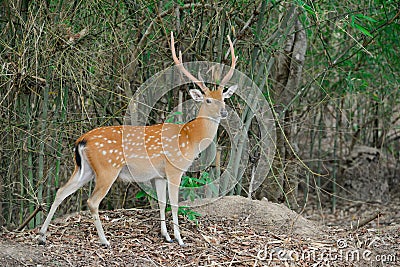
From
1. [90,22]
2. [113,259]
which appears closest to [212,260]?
[113,259]

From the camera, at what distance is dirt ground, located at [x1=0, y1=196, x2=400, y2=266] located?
14.0ft

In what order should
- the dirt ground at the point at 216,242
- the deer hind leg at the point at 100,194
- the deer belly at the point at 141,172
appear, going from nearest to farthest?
the dirt ground at the point at 216,242, the deer hind leg at the point at 100,194, the deer belly at the point at 141,172

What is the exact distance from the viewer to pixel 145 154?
15.1 feet

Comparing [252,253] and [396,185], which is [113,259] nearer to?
[252,253]

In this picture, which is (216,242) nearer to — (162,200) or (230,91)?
(162,200)

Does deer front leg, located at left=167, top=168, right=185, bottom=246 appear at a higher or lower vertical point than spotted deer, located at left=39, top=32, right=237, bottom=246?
lower

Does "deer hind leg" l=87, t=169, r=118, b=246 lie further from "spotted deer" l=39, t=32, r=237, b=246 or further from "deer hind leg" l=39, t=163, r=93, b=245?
"deer hind leg" l=39, t=163, r=93, b=245

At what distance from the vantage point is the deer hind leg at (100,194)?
439 cm

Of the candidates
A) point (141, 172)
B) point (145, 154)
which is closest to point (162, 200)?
point (141, 172)

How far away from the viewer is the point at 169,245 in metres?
4.52

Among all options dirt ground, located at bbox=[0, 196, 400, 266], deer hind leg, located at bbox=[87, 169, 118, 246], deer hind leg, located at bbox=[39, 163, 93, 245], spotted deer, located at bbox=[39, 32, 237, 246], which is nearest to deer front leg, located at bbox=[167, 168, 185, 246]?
spotted deer, located at bbox=[39, 32, 237, 246]

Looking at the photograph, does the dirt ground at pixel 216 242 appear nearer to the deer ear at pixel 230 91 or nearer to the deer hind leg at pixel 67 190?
the deer hind leg at pixel 67 190

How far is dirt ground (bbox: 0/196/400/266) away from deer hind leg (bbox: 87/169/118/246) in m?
0.09

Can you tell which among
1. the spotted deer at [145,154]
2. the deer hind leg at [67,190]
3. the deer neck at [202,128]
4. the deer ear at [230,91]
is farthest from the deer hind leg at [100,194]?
the deer ear at [230,91]
